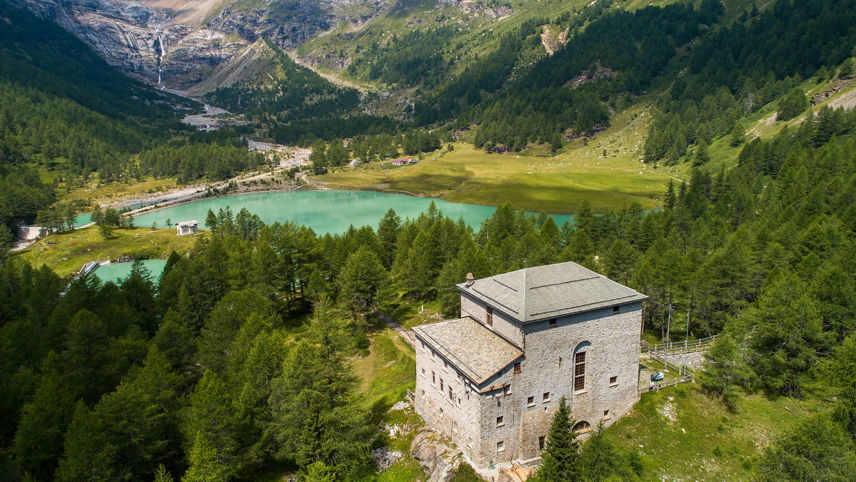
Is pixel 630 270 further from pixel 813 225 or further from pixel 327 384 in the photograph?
pixel 327 384

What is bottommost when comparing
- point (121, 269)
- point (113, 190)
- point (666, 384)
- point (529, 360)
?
point (121, 269)

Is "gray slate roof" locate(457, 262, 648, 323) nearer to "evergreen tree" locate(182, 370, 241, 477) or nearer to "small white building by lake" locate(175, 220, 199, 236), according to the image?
"evergreen tree" locate(182, 370, 241, 477)


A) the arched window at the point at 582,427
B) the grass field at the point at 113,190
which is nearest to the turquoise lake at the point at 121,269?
the grass field at the point at 113,190

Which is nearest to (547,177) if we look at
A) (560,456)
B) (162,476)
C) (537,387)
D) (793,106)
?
(793,106)

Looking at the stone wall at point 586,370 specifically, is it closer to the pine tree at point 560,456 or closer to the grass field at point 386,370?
the pine tree at point 560,456

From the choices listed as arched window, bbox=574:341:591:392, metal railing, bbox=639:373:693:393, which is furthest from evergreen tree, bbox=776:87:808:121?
arched window, bbox=574:341:591:392

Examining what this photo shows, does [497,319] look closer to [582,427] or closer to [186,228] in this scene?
[582,427]

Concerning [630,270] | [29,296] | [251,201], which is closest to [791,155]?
[630,270]
